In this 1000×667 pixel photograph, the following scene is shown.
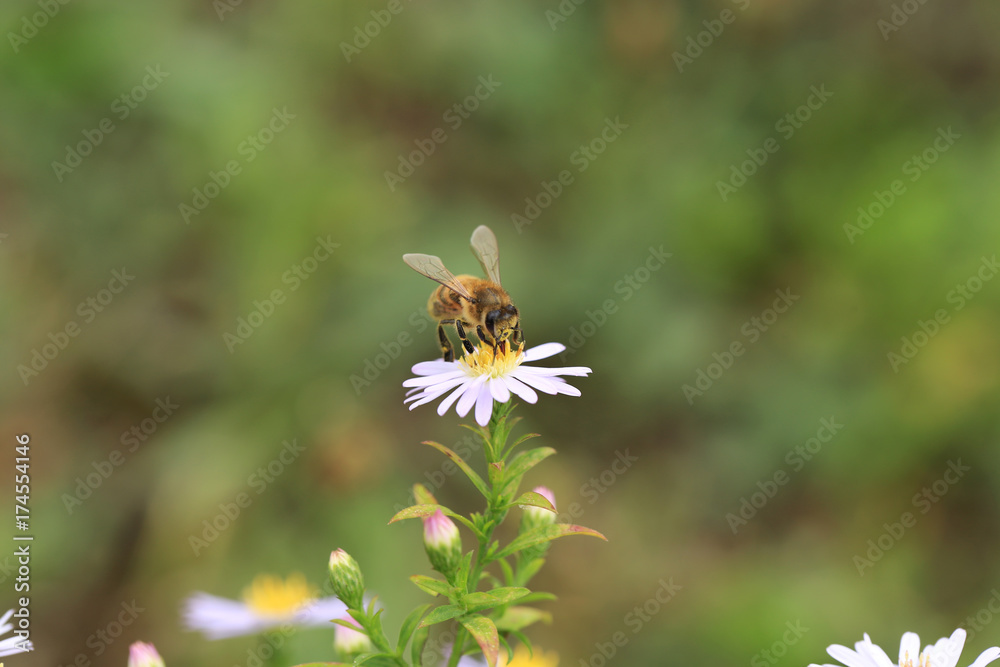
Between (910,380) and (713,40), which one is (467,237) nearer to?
(713,40)

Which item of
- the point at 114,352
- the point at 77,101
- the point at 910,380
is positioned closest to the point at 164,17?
the point at 77,101

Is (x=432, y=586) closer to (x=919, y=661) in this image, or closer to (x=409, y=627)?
(x=409, y=627)

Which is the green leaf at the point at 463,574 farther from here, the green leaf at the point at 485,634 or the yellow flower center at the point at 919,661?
the yellow flower center at the point at 919,661

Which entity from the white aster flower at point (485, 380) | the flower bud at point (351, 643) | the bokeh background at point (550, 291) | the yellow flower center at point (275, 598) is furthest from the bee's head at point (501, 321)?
the bokeh background at point (550, 291)

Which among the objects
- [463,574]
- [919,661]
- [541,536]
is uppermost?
[919,661]

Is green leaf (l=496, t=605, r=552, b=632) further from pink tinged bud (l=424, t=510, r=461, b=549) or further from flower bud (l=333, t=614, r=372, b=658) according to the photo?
flower bud (l=333, t=614, r=372, b=658)

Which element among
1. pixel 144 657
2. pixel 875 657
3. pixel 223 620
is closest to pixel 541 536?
pixel 875 657
